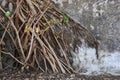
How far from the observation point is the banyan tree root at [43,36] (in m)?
3.94

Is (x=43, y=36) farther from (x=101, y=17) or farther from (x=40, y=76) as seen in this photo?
(x=101, y=17)

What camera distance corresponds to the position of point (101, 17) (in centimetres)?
406

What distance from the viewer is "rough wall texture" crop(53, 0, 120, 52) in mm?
4055

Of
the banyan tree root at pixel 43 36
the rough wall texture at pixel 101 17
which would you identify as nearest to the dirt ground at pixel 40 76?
the banyan tree root at pixel 43 36

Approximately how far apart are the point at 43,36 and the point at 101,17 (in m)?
0.52

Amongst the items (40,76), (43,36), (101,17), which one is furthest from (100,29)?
(40,76)

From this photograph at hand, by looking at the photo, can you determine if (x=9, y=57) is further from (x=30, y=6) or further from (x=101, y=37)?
(x=101, y=37)

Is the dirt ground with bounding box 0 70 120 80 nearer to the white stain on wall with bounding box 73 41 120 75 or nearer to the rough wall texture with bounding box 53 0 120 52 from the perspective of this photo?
the white stain on wall with bounding box 73 41 120 75

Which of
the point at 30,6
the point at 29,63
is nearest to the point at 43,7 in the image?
the point at 30,6

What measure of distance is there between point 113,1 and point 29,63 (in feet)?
2.91

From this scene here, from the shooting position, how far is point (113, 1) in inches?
159

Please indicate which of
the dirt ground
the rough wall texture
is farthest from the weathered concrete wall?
the dirt ground

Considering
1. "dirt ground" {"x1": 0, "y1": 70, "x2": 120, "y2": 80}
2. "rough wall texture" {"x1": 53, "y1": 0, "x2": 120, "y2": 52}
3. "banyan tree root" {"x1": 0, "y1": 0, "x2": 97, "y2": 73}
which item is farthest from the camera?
"rough wall texture" {"x1": 53, "y1": 0, "x2": 120, "y2": 52}

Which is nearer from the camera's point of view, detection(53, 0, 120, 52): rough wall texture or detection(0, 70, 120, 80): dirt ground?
detection(0, 70, 120, 80): dirt ground
